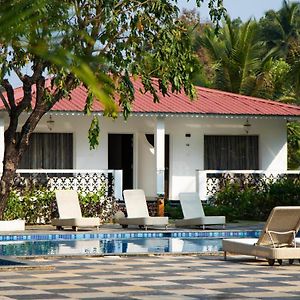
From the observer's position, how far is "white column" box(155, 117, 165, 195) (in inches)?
1046

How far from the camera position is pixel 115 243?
1880cm

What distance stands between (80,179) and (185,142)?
446 cm

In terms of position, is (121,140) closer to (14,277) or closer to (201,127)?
(201,127)

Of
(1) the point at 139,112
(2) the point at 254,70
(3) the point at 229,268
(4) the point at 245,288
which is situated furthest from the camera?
(2) the point at 254,70

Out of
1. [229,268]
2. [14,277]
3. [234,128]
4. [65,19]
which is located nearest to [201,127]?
[234,128]

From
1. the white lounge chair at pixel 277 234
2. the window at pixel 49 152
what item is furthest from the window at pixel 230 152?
the white lounge chair at pixel 277 234

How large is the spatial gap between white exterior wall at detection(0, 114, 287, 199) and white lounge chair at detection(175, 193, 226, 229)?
5.77m

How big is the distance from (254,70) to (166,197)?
1207 centimetres

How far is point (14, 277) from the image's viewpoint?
37.6 ft

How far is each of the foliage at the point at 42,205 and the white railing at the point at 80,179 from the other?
1.78 feet

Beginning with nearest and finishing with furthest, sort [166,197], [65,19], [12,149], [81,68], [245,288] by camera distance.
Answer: [81,68], [65,19], [245,288], [12,149], [166,197]

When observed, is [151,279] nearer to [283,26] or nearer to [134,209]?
[134,209]

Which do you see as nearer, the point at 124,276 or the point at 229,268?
the point at 124,276

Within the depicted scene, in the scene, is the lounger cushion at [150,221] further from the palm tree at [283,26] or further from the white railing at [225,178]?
the palm tree at [283,26]
